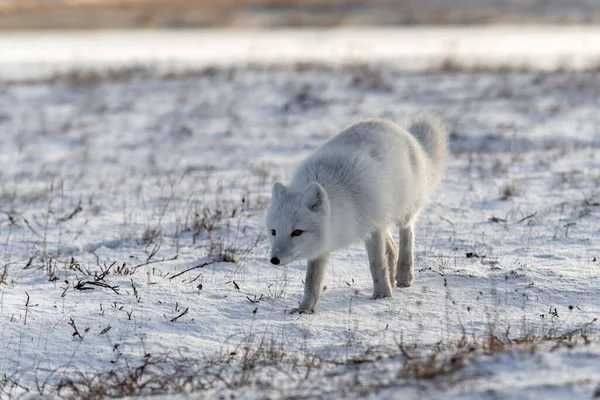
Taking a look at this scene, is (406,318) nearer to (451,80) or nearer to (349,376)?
(349,376)

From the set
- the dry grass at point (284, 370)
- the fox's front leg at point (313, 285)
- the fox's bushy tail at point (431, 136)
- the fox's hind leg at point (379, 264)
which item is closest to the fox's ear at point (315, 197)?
the fox's front leg at point (313, 285)

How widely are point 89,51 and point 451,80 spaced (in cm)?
1422

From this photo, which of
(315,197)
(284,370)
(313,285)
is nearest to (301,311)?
(313,285)

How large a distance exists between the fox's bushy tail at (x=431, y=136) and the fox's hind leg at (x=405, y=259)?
72 cm

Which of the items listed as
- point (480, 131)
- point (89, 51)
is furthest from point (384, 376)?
point (89, 51)

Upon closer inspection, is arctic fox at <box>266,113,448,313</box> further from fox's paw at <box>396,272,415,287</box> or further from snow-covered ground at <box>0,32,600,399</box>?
snow-covered ground at <box>0,32,600,399</box>

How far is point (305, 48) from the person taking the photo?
27.6 metres

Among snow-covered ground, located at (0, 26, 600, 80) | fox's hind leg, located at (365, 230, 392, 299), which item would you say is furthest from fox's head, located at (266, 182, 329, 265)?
snow-covered ground, located at (0, 26, 600, 80)

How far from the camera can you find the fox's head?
17.7 feet

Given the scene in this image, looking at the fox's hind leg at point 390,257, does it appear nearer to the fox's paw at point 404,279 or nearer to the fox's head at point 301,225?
the fox's paw at point 404,279

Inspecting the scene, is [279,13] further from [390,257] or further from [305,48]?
[390,257]

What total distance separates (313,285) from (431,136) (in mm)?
1987

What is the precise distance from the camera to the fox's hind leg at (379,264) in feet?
19.8

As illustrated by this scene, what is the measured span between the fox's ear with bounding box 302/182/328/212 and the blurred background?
32.7m
